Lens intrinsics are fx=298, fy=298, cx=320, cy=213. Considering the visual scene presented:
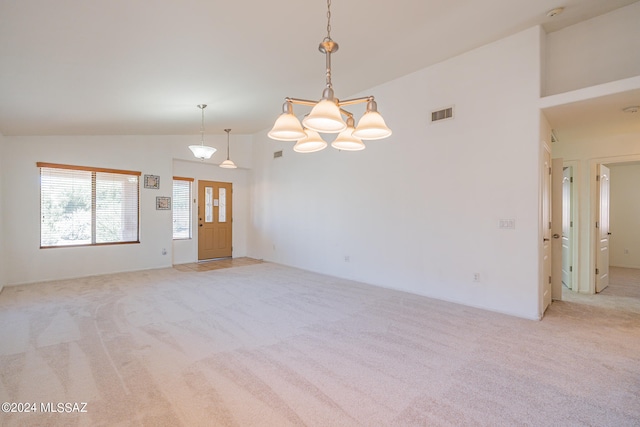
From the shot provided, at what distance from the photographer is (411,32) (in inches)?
138

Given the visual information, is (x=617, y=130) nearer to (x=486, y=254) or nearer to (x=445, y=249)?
(x=486, y=254)

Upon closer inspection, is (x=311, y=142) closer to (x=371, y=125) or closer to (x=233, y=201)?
(x=371, y=125)

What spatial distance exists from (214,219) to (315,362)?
21.6 feet

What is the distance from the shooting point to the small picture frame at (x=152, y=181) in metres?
6.76

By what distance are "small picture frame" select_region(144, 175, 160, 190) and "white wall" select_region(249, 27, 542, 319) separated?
376 cm

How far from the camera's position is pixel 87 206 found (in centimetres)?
605

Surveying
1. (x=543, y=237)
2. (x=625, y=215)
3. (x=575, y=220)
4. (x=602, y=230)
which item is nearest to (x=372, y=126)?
(x=543, y=237)

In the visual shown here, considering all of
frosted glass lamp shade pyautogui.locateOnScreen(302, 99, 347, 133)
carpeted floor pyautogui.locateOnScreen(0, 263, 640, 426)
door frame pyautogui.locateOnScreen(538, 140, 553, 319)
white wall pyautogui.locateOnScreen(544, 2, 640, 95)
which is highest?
white wall pyautogui.locateOnScreen(544, 2, 640, 95)

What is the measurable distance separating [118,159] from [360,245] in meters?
5.40

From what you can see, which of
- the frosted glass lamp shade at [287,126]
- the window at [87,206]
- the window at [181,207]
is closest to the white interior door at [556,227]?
the frosted glass lamp shade at [287,126]

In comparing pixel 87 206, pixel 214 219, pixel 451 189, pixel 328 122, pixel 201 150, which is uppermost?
pixel 201 150

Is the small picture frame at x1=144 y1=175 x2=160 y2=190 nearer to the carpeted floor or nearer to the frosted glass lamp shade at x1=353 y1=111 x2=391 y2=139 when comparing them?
the carpeted floor

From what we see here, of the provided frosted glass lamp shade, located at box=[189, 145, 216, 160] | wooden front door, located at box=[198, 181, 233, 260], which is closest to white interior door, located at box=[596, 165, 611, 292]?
frosted glass lamp shade, located at box=[189, 145, 216, 160]

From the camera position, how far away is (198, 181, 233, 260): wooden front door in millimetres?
8086
